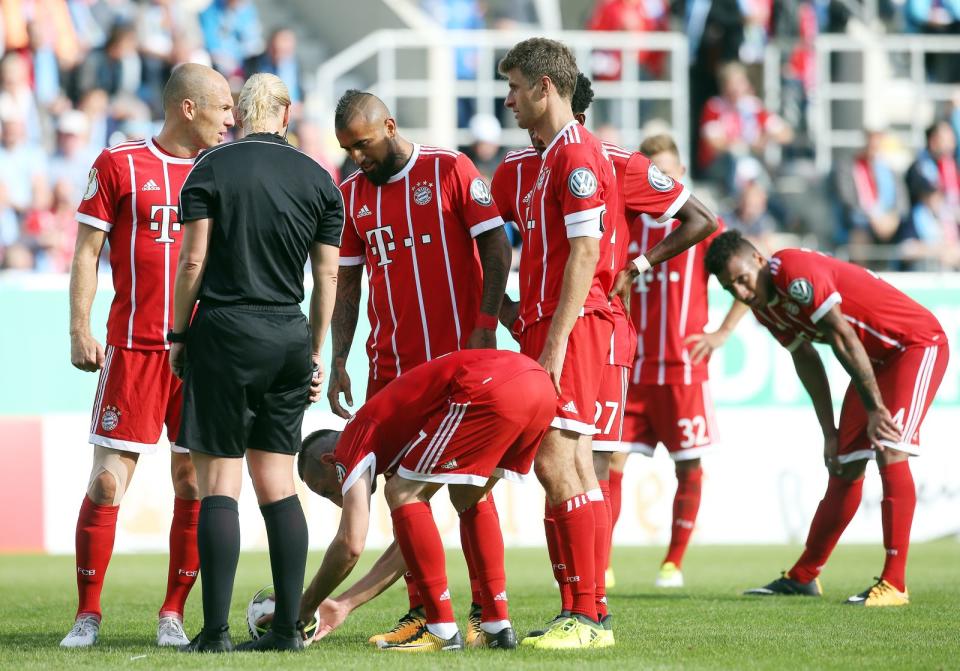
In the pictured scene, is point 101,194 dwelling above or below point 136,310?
above

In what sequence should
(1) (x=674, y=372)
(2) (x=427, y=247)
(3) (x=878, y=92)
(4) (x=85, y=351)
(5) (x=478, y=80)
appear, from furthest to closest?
1. (3) (x=878, y=92)
2. (5) (x=478, y=80)
3. (1) (x=674, y=372)
4. (2) (x=427, y=247)
5. (4) (x=85, y=351)

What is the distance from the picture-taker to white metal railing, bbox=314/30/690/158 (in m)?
17.5

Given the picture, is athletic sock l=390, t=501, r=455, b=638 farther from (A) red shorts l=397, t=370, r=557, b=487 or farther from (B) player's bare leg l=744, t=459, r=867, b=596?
(B) player's bare leg l=744, t=459, r=867, b=596

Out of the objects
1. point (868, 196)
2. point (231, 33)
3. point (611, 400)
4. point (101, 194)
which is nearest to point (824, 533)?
point (611, 400)

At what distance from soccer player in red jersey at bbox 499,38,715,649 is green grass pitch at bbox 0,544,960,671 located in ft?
1.42

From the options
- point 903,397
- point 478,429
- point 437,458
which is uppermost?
point 478,429

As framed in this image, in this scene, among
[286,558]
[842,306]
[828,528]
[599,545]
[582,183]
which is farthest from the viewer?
[828,528]

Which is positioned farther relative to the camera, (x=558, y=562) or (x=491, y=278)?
(x=491, y=278)

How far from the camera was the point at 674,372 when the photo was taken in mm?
9609

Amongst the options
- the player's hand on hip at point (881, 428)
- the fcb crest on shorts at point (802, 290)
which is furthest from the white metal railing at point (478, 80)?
the player's hand on hip at point (881, 428)

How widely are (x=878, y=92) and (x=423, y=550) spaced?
15748 mm

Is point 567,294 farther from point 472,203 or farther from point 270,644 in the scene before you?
point 270,644

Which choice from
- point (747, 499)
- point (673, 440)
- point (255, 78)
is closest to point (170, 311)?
point (255, 78)

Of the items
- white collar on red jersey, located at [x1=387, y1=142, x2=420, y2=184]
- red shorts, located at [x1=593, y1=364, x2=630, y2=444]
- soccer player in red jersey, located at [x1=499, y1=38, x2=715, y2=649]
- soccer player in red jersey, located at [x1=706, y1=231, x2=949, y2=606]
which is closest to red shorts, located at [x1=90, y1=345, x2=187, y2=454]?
white collar on red jersey, located at [x1=387, y1=142, x2=420, y2=184]
